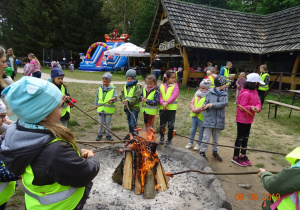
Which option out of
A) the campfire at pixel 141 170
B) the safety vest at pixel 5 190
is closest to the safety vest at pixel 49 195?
the safety vest at pixel 5 190

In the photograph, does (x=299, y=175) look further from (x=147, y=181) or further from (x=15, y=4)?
(x=15, y=4)

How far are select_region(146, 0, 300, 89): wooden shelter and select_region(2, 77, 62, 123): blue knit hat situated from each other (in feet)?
33.7

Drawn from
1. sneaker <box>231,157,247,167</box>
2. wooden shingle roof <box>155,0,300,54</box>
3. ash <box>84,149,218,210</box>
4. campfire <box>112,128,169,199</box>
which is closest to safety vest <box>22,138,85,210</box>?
ash <box>84,149,218,210</box>

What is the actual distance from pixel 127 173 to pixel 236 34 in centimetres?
1256

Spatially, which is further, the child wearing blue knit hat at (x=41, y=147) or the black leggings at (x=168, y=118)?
the black leggings at (x=168, y=118)

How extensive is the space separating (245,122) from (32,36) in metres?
32.5

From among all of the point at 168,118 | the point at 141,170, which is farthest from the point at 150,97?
the point at 141,170

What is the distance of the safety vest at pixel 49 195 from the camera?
1.46m

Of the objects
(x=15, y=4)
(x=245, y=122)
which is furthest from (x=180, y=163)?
(x=15, y=4)

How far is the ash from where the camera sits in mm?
2707

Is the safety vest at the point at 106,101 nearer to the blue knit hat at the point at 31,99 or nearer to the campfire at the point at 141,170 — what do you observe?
the campfire at the point at 141,170

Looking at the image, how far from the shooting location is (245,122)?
3934 millimetres

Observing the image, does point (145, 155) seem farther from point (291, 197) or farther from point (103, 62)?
point (103, 62)

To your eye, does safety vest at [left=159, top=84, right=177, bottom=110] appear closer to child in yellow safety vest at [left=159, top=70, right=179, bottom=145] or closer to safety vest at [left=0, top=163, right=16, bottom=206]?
child in yellow safety vest at [left=159, top=70, right=179, bottom=145]
